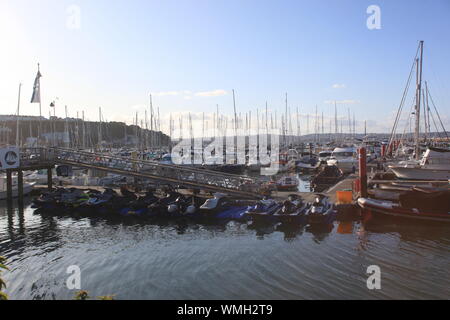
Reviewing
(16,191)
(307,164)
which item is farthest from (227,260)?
(307,164)

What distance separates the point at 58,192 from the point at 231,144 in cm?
5068

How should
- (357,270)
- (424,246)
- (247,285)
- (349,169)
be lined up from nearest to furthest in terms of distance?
(247,285) < (357,270) < (424,246) < (349,169)

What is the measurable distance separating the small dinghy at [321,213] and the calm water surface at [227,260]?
0.68 meters

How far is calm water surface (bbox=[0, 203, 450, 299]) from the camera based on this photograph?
14.7 m

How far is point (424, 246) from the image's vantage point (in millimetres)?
19516

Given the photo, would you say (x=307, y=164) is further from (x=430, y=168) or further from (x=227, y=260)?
(x=227, y=260)

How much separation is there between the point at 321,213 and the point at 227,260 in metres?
8.14

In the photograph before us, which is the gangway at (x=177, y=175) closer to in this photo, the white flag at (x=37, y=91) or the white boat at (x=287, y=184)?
the white boat at (x=287, y=184)

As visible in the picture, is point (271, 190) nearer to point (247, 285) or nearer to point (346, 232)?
point (346, 232)

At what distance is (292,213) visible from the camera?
24.3 meters

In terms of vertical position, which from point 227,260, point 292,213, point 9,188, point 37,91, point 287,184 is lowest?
point 227,260

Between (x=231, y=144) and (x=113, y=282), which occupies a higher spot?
(x=231, y=144)

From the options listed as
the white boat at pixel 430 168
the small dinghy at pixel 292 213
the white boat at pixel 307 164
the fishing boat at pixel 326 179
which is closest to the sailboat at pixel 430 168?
the white boat at pixel 430 168

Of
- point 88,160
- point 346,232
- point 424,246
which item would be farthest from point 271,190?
point 88,160
